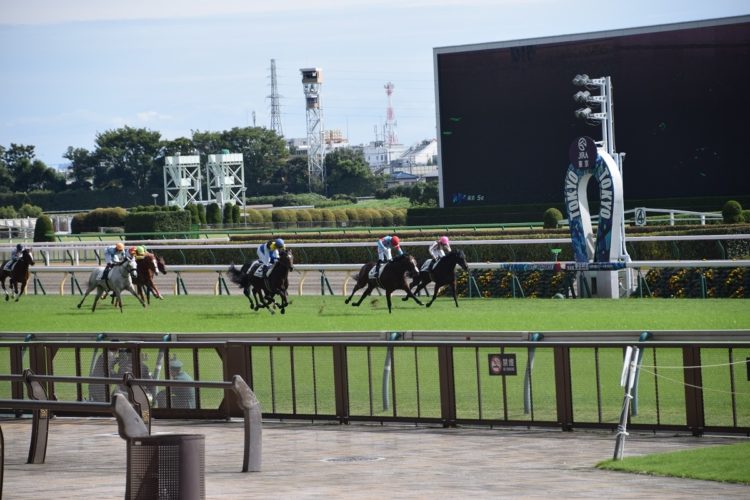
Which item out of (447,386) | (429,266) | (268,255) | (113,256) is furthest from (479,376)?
(113,256)

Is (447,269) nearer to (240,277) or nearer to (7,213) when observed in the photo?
(240,277)

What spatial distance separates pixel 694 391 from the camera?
9031 millimetres

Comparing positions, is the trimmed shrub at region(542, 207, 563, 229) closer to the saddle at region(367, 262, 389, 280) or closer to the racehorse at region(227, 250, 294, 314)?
the saddle at region(367, 262, 389, 280)

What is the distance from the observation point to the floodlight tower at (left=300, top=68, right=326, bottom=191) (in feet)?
306

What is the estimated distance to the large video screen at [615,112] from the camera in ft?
112

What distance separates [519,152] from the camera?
36.8 metres

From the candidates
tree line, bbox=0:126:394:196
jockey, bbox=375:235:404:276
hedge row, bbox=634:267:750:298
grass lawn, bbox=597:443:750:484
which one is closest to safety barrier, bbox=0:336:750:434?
grass lawn, bbox=597:443:750:484

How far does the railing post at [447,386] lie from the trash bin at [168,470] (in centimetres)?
456

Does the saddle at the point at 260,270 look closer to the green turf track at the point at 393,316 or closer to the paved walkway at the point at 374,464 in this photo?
the green turf track at the point at 393,316

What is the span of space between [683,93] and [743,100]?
1715 mm

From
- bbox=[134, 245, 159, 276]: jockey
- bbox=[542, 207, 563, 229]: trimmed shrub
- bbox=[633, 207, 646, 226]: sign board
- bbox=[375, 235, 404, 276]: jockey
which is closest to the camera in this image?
bbox=[375, 235, 404, 276]: jockey

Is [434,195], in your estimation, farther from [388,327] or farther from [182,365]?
[182,365]

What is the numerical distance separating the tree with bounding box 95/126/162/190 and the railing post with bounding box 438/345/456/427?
243 feet

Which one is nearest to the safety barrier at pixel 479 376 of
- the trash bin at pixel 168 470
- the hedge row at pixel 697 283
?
the trash bin at pixel 168 470
